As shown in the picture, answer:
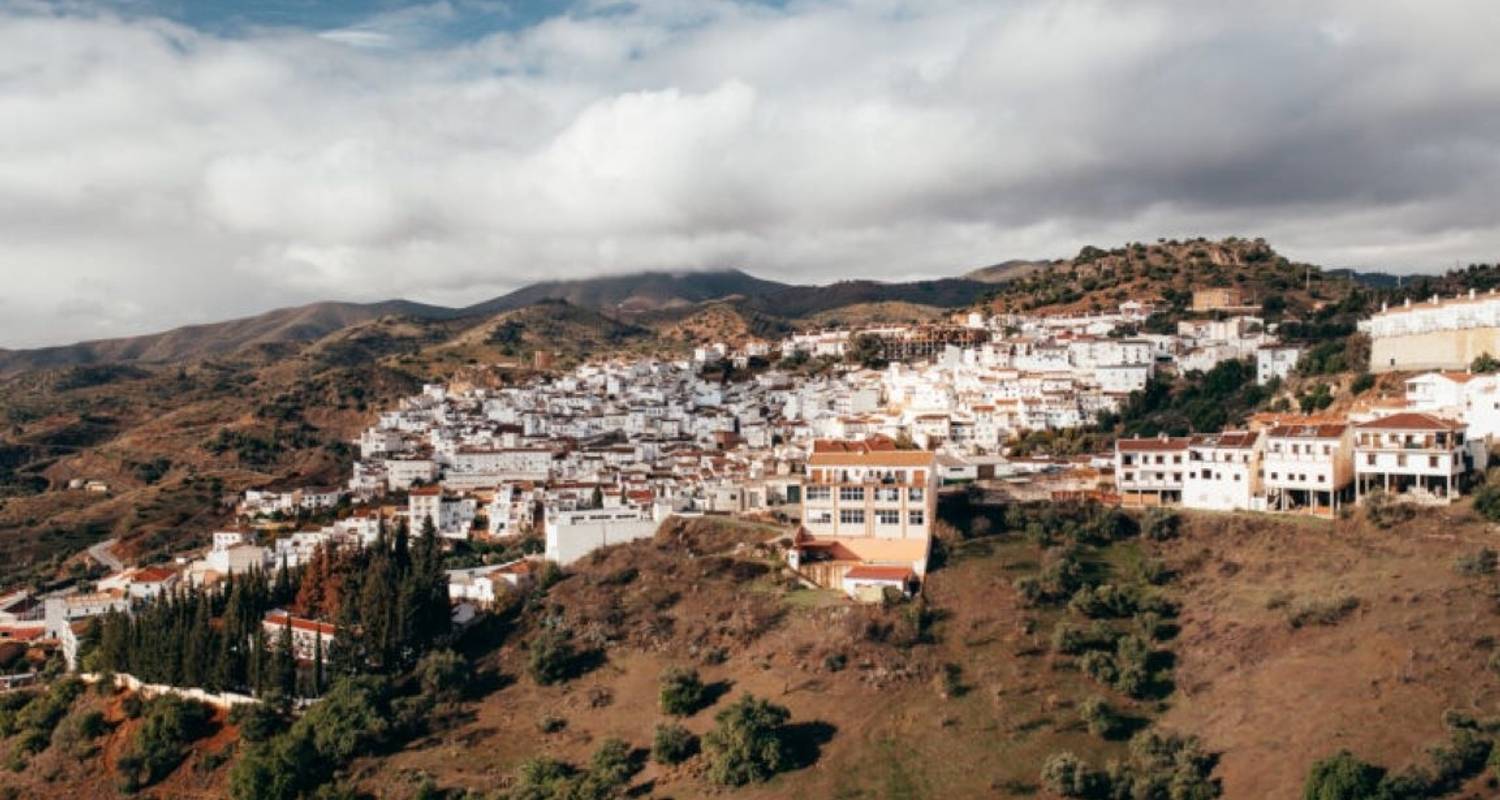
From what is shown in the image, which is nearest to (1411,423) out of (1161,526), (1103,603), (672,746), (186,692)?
(1161,526)

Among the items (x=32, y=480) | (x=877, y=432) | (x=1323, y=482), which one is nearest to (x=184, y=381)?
(x=32, y=480)

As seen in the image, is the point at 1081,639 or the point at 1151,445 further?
the point at 1151,445

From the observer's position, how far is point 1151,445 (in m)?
50.1

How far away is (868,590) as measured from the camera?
42406 mm

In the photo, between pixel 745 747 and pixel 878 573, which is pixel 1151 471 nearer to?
pixel 878 573

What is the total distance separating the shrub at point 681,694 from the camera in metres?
37.5

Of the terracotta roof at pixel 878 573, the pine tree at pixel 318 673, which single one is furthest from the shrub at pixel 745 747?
the pine tree at pixel 318 673

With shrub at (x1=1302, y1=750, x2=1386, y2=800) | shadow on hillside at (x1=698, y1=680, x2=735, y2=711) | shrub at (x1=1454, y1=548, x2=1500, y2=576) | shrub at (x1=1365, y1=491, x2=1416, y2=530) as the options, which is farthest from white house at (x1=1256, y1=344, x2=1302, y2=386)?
shadow on hillside at (x1=698, y1=680, x2=735, y2=711)

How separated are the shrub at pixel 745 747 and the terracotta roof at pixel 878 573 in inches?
340

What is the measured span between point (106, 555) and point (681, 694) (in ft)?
177

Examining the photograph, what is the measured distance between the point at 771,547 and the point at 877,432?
78.9ft

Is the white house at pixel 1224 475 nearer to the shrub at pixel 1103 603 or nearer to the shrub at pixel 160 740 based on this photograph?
the shrub at pixel 1103 603

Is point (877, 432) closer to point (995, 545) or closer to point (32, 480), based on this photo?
point (995, 545)

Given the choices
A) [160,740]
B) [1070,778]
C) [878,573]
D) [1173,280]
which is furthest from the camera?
[1173,280]
